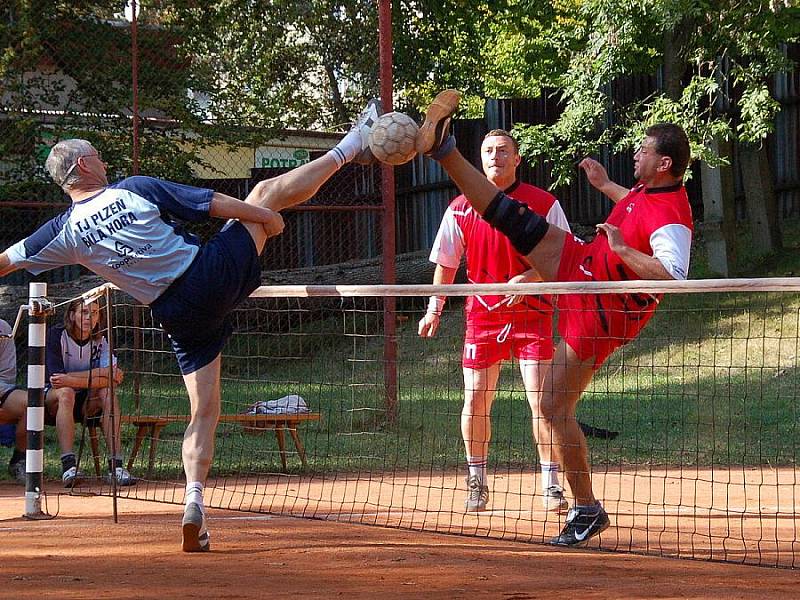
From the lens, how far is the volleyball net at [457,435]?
22.9 feet

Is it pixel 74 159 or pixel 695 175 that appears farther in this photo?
pixel 695 175

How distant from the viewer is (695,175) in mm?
18906

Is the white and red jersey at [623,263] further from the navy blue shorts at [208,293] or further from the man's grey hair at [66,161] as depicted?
the man's grey hair at [66,161]

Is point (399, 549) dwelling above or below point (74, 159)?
below

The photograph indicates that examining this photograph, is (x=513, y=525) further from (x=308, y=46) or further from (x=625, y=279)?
(x=308, y=46)

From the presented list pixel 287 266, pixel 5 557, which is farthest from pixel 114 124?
pixel 5 557

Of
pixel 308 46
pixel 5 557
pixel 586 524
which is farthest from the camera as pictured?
pixel 308 46

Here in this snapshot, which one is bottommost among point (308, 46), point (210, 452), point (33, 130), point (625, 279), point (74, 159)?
point (210, 452)

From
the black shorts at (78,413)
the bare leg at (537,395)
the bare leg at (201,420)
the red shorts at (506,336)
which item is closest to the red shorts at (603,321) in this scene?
the bare leg at (537,395)

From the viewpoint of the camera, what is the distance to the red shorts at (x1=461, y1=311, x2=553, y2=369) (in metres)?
7.51

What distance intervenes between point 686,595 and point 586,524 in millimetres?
1359

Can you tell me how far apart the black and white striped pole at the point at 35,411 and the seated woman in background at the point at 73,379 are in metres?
1.36

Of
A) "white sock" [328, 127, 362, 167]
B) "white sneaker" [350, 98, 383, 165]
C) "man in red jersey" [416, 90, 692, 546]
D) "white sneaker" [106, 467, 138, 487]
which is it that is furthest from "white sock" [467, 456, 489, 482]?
"white sneaker" [106, 467, 138, 487]

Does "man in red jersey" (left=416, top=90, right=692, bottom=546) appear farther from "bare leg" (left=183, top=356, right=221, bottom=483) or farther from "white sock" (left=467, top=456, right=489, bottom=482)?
Answer: "bare leg" (left=183, top=356, right=221, bottom=483)
